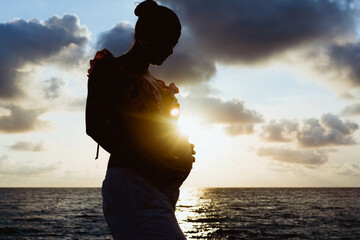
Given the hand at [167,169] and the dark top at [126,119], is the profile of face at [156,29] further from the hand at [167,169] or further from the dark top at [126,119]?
the hand at [167,169]

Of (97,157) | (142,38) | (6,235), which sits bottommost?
(6,235)

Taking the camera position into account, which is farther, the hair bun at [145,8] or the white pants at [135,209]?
the hair bun at [145,8]

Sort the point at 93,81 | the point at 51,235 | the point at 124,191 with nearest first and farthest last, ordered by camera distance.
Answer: the point at 124,191, the point at 93,81, the point at 51,235

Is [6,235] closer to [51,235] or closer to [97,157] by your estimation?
[51,235]

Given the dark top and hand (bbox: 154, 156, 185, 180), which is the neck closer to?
the dark top

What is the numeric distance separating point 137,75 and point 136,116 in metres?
0.26

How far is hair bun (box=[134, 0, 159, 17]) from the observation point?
1.83 meters

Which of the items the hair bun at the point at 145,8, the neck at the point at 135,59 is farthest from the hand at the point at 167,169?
the hair bun at the point at 145,8

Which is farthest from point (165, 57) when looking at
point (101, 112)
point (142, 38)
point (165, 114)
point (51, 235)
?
point (51, 235)

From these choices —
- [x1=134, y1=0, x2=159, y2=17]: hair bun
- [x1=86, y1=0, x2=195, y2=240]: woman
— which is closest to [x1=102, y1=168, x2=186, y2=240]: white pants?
[x1=86, y1=0, x2=195, y2=240]: woman

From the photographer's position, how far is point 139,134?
170 centimetres

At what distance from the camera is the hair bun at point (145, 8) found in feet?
6.00

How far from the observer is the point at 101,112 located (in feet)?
5.52

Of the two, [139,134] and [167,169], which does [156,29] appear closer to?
[139,134]
